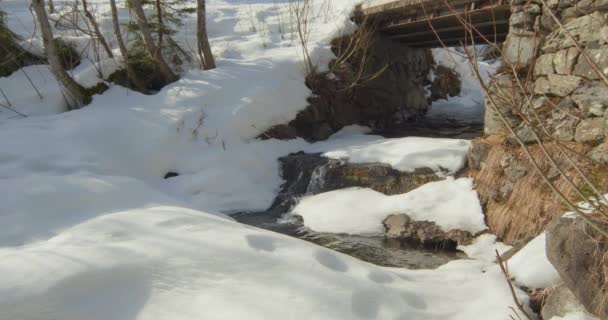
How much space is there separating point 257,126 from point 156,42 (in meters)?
3.68

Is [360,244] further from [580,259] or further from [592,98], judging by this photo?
[592,98]

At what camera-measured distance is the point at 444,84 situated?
1266 centimetres

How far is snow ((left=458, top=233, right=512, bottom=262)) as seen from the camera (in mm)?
3539

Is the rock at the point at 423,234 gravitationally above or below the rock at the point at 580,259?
below

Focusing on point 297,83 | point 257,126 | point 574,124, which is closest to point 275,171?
point 257,126

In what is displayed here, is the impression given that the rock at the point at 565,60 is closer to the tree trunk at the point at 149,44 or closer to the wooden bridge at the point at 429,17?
the wooden bridge at the point at 429,17

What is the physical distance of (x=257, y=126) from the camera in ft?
21.4

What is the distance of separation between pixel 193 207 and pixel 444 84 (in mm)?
10696

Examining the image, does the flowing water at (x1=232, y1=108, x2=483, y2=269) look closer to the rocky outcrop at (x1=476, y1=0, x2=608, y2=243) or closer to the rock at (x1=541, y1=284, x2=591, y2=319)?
the rocky outcrop at (x1=476, y1=0, x2=608, y2=243)

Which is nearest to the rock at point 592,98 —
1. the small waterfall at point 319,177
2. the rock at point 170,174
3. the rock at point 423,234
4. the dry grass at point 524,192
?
the dry grass at point 524,192

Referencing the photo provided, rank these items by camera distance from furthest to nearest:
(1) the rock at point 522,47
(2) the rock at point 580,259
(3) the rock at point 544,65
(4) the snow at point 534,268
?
(1) the rock at point 522,47 < (3) the rock at point 544,65 < (4) the snow at point 534,268 < (2) the rock at point 580,259

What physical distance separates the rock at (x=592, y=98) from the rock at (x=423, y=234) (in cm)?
167

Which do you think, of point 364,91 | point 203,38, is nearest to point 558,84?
point 364,91

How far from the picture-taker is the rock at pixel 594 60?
3324 millimetres
